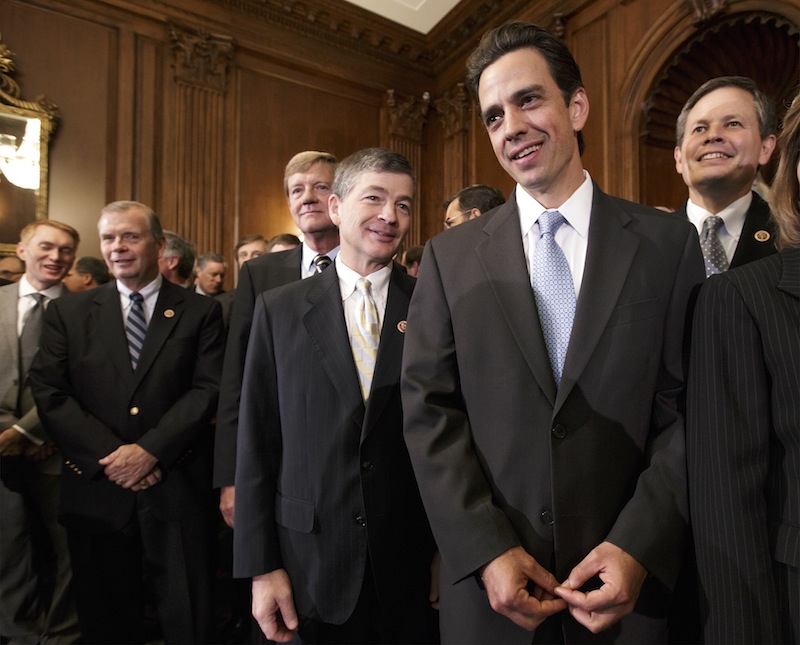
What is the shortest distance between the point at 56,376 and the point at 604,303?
2066 millimetres

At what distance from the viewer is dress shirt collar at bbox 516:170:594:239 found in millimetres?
1141

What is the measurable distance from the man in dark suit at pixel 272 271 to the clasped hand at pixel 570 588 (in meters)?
1.14

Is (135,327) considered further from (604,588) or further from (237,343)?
(604,588)

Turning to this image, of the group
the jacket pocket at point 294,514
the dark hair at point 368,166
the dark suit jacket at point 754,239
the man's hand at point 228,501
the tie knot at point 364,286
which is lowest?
the man's hand at point 228,501

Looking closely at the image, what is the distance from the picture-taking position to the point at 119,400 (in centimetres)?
210

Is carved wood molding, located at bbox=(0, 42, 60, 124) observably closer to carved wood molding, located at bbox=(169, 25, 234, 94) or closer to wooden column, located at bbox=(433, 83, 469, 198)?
carved wood molding, located at bbox=(169, 25, 234, 94)

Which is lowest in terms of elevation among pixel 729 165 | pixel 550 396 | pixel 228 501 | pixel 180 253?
pixel 228 501

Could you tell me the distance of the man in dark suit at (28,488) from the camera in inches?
94.0

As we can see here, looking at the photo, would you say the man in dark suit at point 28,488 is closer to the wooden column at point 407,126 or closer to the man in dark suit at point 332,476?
the man in dark suit at point 332,476

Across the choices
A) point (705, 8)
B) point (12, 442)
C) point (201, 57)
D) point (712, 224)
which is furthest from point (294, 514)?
point (201, 57)

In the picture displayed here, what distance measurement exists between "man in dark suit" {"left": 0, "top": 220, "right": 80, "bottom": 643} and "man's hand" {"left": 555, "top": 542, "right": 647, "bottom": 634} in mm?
2391

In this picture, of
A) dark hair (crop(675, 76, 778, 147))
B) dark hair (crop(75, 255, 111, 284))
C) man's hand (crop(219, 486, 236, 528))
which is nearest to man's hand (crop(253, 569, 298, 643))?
man's hand (crop(219, 486, 236, 528))

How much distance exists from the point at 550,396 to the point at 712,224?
98cm

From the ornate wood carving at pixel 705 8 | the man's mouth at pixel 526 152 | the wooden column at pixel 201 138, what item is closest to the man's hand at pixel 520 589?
the man's mouth at pixel 526 152
